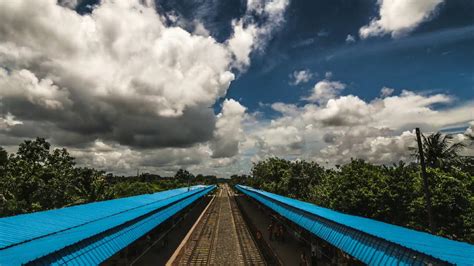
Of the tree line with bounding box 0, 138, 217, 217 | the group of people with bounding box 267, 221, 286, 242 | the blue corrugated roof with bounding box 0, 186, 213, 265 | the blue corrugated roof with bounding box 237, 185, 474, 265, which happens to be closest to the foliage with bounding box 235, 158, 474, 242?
the group of people with bounding box 267, 221, 286, 242

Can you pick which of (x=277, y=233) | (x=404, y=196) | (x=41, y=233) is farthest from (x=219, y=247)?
(x=41, y=233)

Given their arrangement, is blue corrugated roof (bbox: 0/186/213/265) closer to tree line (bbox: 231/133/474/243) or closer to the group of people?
the group of people

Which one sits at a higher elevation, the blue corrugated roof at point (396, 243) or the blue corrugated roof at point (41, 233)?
Answer: the blue corrugated roof at point (41, 233)

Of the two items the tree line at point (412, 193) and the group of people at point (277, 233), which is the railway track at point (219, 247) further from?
the tree line at point (412, 193)

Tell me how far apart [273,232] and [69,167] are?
3392cm

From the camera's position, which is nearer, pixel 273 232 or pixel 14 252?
pixel 14 252

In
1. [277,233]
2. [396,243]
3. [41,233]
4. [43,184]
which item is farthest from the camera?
[43,184]

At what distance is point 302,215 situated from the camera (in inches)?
856

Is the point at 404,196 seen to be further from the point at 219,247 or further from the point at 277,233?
the point at 219,247

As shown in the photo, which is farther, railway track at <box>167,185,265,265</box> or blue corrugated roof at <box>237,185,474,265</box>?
railway track at <box>167,185,265,265</box>

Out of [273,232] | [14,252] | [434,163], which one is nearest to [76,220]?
[14,252]

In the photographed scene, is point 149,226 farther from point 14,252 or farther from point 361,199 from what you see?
point 361,199

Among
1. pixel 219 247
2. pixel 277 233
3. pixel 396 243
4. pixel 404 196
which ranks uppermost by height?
pixel 404 196

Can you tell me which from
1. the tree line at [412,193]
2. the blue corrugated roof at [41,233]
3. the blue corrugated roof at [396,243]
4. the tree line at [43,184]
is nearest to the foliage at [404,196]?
the tree line at [412,193]
